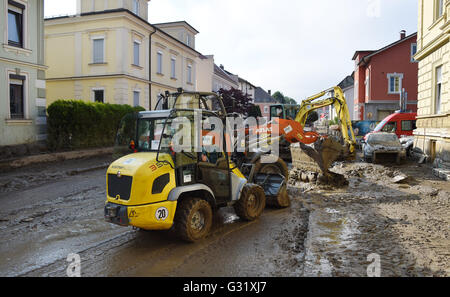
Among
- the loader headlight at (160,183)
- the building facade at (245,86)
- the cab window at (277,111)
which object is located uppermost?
the building facade at (245,86)

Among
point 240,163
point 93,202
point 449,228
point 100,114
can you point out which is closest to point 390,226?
point 449,228

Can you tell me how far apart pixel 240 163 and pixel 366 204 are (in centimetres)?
325

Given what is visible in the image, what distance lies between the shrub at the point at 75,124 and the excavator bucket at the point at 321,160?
28.6 feet

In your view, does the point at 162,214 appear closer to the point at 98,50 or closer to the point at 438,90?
the point at 438,90

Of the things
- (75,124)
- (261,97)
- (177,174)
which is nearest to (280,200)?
(177,174)

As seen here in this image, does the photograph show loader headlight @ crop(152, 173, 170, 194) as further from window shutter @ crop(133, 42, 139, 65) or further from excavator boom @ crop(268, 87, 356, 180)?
window shutter @ crop(133, 42, 139, 65)

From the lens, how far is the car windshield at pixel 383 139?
1577 centimetres

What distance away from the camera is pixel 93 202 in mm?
8602

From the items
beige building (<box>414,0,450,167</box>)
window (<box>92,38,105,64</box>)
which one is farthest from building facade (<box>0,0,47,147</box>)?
beige building (<box>414,0,450,167</box>)

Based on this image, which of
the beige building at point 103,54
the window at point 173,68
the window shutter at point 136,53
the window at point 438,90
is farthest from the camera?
the window at point 173,68

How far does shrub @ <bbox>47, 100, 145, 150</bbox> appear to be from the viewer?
15.1m

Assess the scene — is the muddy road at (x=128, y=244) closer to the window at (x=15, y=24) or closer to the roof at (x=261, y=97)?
the window at (x=15, y=24)

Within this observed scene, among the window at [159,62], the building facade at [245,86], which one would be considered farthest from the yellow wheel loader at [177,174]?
the building facade at [245,86]

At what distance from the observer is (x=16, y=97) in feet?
48.7
